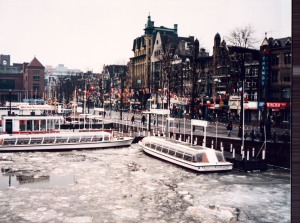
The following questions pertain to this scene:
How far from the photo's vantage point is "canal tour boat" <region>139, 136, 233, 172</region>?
622 inches

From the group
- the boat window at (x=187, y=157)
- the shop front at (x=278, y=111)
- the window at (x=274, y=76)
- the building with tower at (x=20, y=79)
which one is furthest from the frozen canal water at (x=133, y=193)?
the building with tower at (x=20, y=79)

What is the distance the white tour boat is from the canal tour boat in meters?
4.42

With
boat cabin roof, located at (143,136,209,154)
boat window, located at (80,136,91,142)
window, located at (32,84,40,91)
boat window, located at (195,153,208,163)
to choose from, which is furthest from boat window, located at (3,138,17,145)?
boat window, located at (195,153,208,163)

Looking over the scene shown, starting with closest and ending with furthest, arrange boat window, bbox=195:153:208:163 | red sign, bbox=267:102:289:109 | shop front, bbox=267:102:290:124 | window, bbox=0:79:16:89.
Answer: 1. boat window, bbox=195:153:208:163
2. red sign, bbox=267:102:289:109
3. shop front, bbox=267:102:290:124
4. window, bbox=0:79:16:89

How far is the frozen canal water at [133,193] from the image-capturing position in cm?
985

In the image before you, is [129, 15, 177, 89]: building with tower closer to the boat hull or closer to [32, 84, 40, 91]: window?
[32, 84, 40, 91]: window

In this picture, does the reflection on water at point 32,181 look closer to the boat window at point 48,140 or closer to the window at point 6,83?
the boat window at point 48,140

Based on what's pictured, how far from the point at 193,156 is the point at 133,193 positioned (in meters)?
5.09

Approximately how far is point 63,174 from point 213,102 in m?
24.6

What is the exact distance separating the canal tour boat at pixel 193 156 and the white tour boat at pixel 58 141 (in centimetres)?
442

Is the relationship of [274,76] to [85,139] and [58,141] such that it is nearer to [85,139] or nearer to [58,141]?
[85,139]

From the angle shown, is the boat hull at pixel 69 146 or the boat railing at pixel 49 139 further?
the boat railing at pixel 49 139

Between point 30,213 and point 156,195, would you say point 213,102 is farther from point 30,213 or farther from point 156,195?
point 30,213

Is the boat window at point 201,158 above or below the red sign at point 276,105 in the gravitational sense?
below
